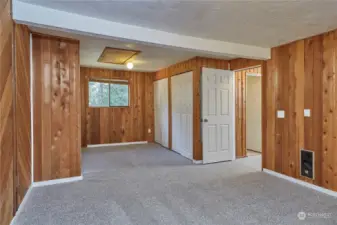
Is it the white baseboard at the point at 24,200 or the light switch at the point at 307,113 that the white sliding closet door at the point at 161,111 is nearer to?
the light switch at the point at 307,113

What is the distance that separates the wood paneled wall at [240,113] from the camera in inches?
198

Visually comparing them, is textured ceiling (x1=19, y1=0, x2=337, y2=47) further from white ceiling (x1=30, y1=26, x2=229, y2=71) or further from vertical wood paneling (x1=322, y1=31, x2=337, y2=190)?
white ceiling (x1=30, y1=26, x2=229, y2=71)

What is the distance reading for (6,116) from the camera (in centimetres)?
204

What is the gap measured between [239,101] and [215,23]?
2.87m

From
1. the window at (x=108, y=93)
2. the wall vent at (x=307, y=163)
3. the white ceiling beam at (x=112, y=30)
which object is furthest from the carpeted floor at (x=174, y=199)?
the window at (x=108, y=93)

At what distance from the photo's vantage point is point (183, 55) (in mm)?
4496

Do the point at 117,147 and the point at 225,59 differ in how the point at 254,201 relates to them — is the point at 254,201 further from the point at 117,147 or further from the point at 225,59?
the point at 117,147

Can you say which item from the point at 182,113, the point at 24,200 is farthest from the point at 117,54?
the point at 24,200

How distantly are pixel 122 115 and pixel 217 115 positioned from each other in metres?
3.25

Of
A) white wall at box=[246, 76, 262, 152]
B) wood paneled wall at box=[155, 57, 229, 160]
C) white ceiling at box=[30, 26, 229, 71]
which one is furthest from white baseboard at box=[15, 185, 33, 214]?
white wall at box=[246, 76, 262, 152]

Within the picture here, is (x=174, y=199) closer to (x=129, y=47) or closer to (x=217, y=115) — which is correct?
(x=217, y=115)

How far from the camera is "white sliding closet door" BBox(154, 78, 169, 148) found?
6.19 metres

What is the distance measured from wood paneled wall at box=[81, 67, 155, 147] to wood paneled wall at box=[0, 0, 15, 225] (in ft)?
13.4

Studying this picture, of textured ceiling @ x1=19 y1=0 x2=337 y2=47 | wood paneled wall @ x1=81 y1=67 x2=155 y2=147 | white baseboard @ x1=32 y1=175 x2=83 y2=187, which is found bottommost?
white baseboard @ x1=32 y1=175 x2=83 y2=187
